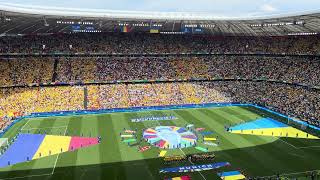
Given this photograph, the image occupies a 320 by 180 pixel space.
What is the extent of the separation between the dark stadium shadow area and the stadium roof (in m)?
24.3

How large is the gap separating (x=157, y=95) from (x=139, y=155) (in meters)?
27.7

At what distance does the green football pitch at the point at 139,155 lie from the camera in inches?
1121

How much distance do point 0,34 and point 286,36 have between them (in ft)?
207

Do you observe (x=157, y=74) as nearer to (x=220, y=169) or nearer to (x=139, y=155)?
(x=139, y=155)

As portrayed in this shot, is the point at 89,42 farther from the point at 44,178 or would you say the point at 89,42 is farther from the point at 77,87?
the point at 44,178

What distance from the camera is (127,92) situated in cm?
5984

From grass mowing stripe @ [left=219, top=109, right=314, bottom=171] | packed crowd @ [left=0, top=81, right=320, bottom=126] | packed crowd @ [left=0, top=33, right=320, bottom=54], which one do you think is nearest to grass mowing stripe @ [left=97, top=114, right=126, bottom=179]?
packed crowd @ [left=0, top=81, right=320, bottom=126]

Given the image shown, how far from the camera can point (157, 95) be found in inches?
2360

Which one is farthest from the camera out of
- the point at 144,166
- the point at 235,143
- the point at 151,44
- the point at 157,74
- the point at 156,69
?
the point at 151,44

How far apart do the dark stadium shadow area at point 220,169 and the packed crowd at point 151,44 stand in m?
36.5

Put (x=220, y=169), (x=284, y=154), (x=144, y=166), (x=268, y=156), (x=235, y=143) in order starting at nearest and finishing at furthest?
(x=220, y=169) < (x=144, y=166) < (x=268, y=156) < (x=284, y=154) < (x=235, y=143)

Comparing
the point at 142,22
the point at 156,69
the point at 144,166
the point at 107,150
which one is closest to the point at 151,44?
the point at 156,69

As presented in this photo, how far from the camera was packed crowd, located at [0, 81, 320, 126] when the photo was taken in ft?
171

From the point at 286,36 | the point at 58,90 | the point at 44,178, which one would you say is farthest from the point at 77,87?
the point at 286,36
